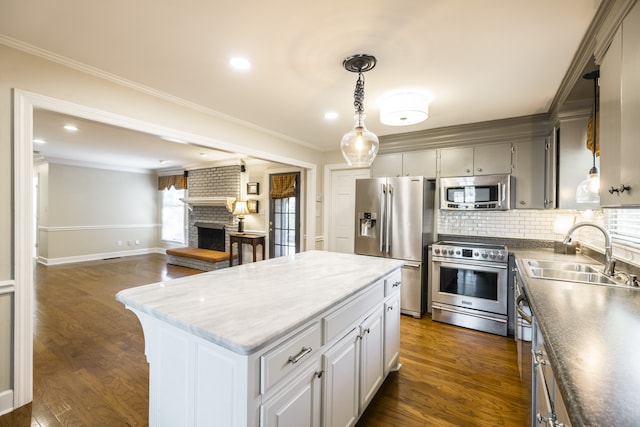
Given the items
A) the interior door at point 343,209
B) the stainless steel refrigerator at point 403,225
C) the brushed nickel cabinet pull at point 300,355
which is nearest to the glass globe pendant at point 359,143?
the brushed nickel cabinet pull at point 300,355

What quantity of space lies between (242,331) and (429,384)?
192 centimetres

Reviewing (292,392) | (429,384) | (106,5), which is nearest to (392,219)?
(429,384)

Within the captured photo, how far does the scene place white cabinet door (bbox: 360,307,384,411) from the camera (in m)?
1.77

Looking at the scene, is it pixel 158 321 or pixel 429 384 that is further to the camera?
pixel 429 384

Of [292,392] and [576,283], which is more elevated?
[576,283]

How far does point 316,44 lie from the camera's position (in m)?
1.85

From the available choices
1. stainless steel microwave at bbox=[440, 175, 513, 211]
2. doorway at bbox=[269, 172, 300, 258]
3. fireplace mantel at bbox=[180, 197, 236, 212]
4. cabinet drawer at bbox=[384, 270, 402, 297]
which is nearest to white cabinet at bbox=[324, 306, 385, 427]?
cabinet drawer at bbox=[384, 270, 402, 297]

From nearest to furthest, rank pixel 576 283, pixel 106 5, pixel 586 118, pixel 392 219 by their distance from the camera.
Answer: pixel 106 5
pixel 576 283
pixel 586 118
pixel 392 219

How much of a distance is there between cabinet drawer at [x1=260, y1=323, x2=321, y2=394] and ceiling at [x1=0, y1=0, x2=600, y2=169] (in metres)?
1.69

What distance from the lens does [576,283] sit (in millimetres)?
1731

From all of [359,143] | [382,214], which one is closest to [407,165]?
[382,214]

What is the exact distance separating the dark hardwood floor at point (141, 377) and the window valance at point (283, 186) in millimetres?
3073

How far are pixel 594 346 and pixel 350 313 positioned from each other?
3.31 ft

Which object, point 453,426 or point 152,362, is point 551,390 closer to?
point 453,426
